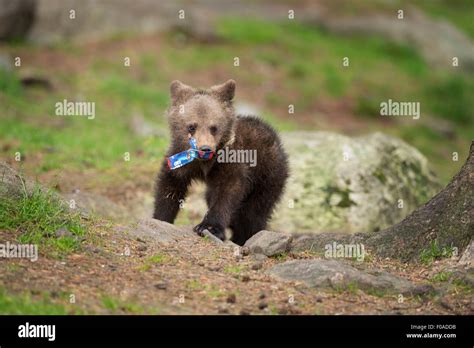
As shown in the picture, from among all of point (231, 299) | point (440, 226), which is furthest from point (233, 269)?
point (440, 226)

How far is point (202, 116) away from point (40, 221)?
237 centimetres

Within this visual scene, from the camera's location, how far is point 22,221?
6.63 meters

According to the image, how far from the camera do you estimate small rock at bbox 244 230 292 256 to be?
710 centimetres

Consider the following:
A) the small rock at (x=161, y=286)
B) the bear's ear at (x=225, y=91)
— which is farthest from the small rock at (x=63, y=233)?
the bear's ear at (x=225, y=91)

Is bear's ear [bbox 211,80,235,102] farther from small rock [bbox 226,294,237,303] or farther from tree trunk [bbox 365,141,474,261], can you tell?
small rock [bbox 226,294,237,303]

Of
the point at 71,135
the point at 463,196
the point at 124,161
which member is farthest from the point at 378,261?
the point at 71,135

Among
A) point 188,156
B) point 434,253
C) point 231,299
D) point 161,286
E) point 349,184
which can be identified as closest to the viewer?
point 231,299

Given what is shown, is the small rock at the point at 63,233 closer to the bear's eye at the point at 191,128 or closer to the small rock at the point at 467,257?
the bear's eye at the point at 191,128

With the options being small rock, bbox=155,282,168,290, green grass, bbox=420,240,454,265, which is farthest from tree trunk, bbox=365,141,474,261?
small rock, bbox=155,282,168,290

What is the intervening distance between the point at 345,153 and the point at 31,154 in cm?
484

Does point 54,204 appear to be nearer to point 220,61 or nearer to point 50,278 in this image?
point 50,278

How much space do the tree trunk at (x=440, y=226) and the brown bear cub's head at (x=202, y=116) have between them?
2.04 m

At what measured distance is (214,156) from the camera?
8391mm

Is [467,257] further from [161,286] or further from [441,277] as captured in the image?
[161,286]
